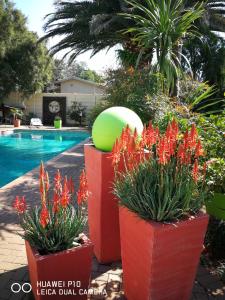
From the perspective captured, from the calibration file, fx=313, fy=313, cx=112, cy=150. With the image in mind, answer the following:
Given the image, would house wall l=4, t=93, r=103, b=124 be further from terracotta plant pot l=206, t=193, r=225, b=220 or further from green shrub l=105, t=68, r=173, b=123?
terracotta plant pot l=206, t=193, r=225, b=220

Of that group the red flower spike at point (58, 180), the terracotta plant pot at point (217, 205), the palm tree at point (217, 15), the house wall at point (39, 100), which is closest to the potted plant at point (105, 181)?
the red flower spike at point (58, 180)

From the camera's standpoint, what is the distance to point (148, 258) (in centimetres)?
241

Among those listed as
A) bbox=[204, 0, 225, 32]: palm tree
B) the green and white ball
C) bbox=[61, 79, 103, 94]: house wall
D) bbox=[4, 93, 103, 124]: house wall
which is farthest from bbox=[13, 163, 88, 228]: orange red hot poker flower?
bbox=[61, 79, 103, 94]: house wall

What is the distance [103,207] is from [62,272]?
0.94m

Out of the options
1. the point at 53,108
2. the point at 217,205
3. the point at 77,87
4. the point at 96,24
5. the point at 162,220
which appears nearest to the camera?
the point at 162,220

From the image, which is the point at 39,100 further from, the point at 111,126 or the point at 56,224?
the point at 56,224

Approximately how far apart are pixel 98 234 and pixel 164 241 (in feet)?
4.01

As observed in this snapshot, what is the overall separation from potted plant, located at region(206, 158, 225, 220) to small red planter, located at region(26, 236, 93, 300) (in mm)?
1452

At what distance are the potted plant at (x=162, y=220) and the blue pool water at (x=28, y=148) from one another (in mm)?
6769

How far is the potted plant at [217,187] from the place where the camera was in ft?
10.9

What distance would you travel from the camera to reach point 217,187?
11.4 ft

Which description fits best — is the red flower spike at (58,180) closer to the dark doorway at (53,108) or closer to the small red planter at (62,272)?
the small red planter at (62,272)

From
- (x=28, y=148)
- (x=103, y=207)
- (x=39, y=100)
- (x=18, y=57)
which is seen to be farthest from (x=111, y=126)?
(x=39, y=100)

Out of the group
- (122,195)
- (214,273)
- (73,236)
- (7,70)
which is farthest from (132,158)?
(7,70)
